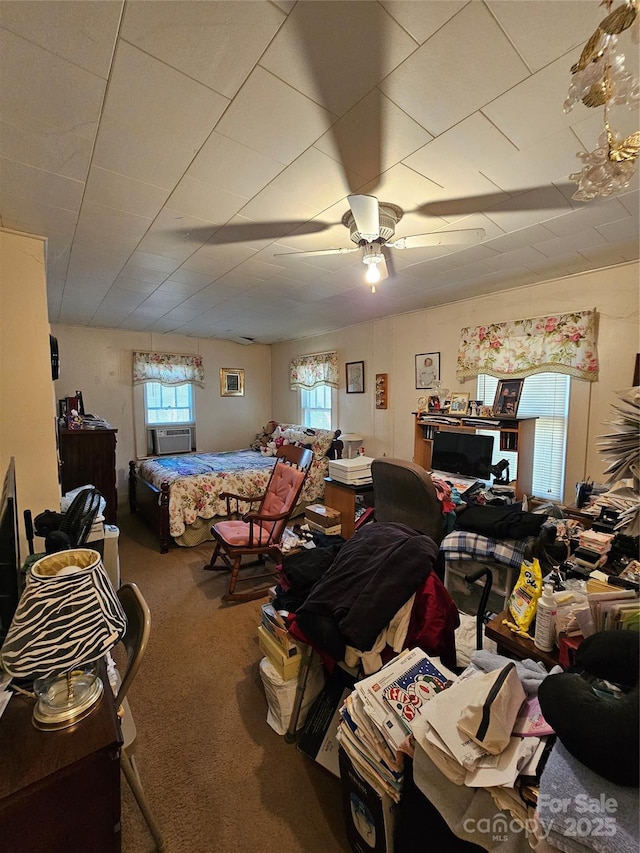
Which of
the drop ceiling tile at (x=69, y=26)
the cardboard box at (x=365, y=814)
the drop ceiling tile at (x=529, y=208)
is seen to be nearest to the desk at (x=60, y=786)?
the cardboard box at (x=365, y=814)

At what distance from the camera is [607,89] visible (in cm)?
83

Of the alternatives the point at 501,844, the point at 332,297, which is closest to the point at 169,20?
the point at 501,844

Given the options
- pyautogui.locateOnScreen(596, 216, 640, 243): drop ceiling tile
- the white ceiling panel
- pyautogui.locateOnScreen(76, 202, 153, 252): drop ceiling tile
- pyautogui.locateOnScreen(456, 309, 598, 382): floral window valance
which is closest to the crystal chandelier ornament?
the white ceiling panel

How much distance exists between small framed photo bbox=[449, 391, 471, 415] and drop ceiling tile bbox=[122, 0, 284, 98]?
2885 millimetres

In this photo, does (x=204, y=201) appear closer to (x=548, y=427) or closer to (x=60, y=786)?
(x=60, y=786)

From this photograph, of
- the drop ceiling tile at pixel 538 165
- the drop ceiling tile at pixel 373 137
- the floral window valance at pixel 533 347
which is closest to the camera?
the drop ceiling tile at pixel 373 137

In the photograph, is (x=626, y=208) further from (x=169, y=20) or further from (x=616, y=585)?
(x=169, y=20)

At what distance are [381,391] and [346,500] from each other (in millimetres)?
1803

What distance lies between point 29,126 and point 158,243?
3.14 feet

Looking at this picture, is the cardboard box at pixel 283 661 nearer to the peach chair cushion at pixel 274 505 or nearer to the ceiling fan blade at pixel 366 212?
the peach chair cushion at pixel 274 505

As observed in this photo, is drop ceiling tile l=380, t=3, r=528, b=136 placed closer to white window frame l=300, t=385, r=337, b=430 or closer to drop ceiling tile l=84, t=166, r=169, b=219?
drop ceiling tile l=84, t=166, r=169, b=219

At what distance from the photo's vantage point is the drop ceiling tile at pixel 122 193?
1579 mm

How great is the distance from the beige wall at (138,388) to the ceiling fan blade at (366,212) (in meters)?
4.60

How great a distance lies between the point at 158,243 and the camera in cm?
223
